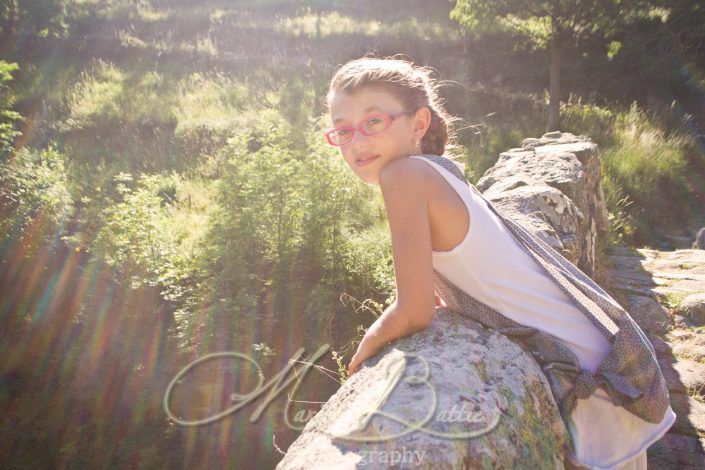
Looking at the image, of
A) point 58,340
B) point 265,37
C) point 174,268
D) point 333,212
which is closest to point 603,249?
point 333,212

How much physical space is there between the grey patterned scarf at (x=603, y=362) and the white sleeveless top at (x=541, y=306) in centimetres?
3

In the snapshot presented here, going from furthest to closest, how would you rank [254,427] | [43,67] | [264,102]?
[43,67], [264,102], [254,427]

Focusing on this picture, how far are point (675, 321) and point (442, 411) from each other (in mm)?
3473

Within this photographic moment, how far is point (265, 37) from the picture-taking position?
18.2 meters

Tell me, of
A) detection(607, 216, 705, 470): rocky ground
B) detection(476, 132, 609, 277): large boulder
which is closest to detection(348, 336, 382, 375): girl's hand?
detection(476, 132, 609, 277): large boulder

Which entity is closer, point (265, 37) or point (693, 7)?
point (693, 7)

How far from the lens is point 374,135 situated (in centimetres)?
187

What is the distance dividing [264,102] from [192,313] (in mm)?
7868

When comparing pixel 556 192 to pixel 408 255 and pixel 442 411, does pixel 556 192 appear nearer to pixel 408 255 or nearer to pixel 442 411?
pixel 408 255

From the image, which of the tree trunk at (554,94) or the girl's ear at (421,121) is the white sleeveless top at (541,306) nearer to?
the girl's ear at (421,121)

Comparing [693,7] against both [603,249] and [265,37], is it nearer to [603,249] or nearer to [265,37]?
[603,249]

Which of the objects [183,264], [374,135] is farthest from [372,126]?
[183,264]

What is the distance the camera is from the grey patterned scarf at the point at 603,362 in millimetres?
1637

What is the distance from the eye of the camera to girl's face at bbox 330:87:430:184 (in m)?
1.87
